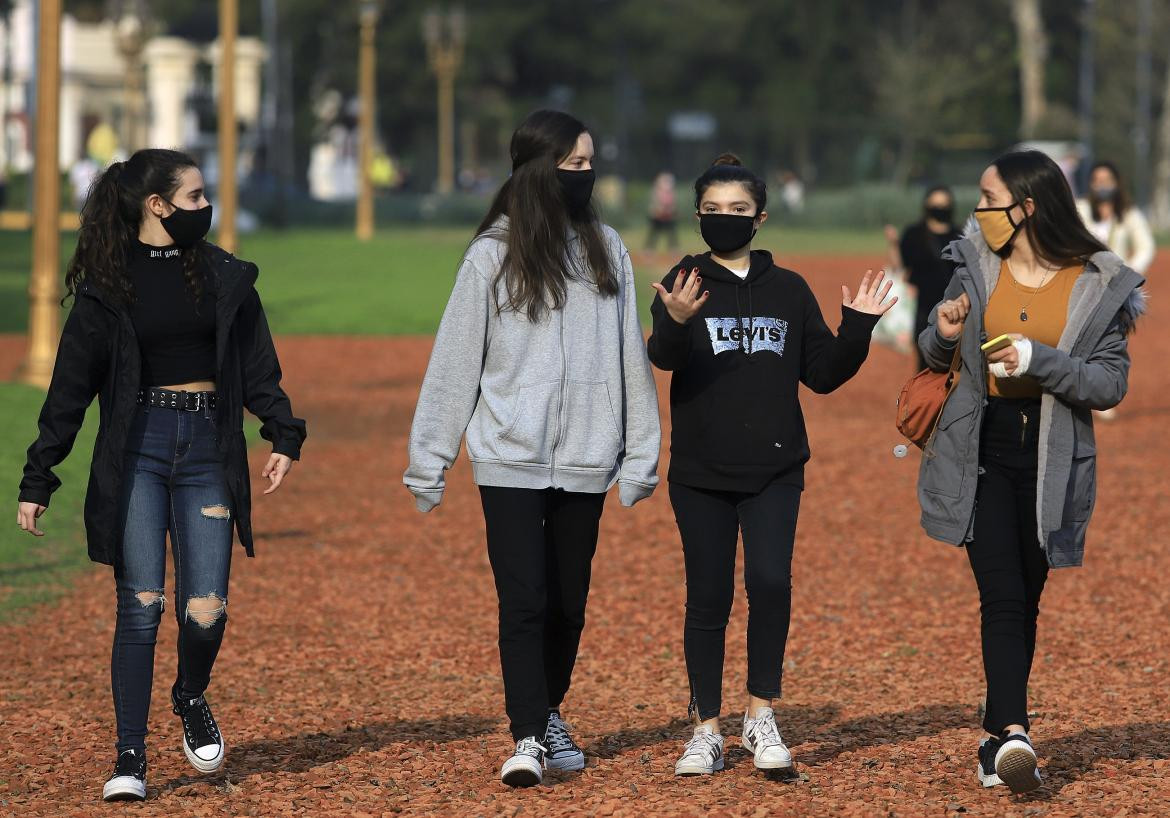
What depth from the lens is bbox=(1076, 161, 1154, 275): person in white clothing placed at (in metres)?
13.3

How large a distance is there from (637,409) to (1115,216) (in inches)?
359

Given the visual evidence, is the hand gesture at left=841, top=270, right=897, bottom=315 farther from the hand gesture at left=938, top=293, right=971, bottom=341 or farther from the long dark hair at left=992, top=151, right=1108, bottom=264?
the long dark hair at left=992, top=151, right=1108, bottom=264

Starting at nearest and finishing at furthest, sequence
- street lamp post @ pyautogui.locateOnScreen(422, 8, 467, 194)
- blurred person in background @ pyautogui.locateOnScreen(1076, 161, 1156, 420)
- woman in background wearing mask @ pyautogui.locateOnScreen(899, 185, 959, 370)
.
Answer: woman in background wearing mask @ pyautogui.locateOnScreen(899, 185, 959, 370) < blurred person in background @ pyautogui.locateOnScreen(1076, 161, 1156, 420) < street lamp post @ pyautogui.locateOnScreen(422, 8, 467, 194)

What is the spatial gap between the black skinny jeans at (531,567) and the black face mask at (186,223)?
1.03 metres

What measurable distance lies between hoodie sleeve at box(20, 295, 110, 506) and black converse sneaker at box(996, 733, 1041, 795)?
2.52 metres

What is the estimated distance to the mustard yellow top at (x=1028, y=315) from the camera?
16.7 ft

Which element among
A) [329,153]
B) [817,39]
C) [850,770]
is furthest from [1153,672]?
[329,153]

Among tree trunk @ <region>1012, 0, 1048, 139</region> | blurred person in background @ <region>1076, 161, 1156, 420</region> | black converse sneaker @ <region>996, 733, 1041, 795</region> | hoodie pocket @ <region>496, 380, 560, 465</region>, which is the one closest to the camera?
black converse sneaker @ <region>996, 733, 1041, 795</region>

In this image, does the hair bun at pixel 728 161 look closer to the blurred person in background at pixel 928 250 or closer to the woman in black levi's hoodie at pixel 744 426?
the woman in black levi's hoodie at pixel 744 426

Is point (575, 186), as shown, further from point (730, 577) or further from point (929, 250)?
point (929, 250)

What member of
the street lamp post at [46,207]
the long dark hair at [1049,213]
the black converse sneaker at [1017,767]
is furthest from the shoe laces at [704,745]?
the street lamp post at [46,207]

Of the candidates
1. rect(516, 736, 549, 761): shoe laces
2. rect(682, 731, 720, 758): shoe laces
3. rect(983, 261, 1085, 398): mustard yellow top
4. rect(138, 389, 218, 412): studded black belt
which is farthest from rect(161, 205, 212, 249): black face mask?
rect(983, 261, 1085, 398): mustard yellow top

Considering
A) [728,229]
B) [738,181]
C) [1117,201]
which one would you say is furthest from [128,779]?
[1117,201]

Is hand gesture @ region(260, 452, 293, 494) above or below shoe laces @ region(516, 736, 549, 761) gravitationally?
above
